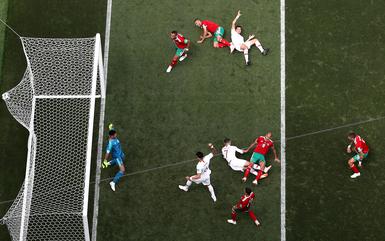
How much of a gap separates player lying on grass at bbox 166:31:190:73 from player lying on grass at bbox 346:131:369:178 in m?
4.70

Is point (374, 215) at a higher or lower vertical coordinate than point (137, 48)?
lower

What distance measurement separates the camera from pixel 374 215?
1964 cm

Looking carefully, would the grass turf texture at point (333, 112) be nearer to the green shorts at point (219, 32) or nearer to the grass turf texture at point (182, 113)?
the grass turf texture at point (182, 113)

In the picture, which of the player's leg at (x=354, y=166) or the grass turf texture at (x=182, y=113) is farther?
the player's leg at (x=354, y=166)

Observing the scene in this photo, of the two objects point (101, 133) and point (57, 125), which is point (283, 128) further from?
point (57, 125)

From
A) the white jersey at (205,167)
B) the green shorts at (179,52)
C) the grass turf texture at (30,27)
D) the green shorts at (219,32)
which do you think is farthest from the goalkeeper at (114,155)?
the green shorts at (219,32)

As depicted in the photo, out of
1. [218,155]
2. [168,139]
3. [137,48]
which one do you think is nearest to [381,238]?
[218,155]

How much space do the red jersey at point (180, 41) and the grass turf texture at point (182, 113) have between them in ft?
1.58

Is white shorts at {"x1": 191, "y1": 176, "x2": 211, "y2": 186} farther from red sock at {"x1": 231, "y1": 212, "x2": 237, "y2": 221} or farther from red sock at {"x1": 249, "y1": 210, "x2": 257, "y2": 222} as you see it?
red sock at {"x1": 249, "y1": 210, "x2": 257, "y2": 222}

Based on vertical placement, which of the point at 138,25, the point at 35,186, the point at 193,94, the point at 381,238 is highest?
the point at 138,25

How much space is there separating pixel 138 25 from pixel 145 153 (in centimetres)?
358

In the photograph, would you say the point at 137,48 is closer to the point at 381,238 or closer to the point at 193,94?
the point at 193,94

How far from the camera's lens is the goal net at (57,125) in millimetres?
19562

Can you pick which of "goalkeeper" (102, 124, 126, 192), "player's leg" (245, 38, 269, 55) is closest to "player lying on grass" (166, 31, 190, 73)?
"player's leg" (245, 38, 269, 55)
